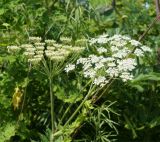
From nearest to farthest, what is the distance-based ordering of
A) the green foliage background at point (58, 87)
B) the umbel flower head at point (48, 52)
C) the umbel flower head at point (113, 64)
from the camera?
the umbel flower head at point (48, 52) → the umbel flower head at point (113, 64) → the green foliage background at point (58, 87)

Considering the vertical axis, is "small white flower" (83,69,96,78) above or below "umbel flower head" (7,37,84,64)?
below

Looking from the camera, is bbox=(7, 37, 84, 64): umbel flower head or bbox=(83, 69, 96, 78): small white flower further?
bbox=(83, 69, 96, 78): small white flower

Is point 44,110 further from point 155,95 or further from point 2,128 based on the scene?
point 155,95

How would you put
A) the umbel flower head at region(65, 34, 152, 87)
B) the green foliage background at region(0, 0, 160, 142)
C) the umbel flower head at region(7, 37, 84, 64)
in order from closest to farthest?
the umbel flower head at region(7, 37, 84, 64) < the umbel flower head at region(65, 34, 152, 87) < the green foliage background at region(0, 0, 160, 142)

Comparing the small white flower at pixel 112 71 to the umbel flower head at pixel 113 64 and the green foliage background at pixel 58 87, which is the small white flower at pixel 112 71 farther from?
the green foliage background at pixel 58 87

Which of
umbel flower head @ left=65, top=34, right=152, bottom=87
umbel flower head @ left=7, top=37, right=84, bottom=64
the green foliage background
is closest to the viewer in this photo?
umbel flower head @ left=7, top=37, right=84, bottom=64

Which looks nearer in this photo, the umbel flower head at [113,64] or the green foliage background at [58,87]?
the umbel flower head at [113,64]

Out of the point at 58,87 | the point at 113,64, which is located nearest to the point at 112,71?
the point at 113,64

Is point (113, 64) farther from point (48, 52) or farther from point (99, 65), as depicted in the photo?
point (48, 52)

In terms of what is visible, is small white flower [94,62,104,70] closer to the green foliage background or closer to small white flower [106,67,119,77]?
small white flower [106,67,119,77]

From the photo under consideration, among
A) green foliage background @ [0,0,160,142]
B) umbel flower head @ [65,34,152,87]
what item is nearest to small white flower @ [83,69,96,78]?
umbel flower head @ [65,34,152,87]

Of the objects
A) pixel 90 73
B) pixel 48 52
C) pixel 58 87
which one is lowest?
pixel 58 87

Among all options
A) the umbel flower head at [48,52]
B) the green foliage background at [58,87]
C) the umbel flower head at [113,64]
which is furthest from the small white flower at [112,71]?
the green foliage background at [58,87]

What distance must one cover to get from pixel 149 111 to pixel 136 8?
0.90 metres
